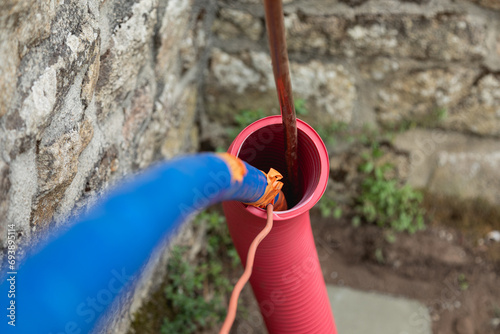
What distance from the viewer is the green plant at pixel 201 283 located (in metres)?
1.46

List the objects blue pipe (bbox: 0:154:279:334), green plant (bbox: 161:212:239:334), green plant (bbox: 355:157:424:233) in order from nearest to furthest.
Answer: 1. blue pipe (bbox: 0:154:279:334)
2. green plant (bbox: 161:212:239:334)
3. green plant (bbox: 355:157:424:233)

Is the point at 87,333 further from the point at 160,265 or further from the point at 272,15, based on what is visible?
the point at 160,265

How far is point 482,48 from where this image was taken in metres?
1.54

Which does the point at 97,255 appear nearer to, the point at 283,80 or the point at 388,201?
the point at 283,80

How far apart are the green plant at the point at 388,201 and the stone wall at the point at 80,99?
889 millimetres

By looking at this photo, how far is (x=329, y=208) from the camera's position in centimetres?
192

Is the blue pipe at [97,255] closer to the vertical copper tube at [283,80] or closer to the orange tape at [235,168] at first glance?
the orange tape at [235,168]

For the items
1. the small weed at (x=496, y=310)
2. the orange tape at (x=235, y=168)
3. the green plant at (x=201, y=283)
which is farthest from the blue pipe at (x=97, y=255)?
the small weed at (x=496, y=310)

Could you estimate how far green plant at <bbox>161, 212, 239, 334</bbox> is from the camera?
1.46 metres

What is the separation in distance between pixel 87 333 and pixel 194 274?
1.17 meters

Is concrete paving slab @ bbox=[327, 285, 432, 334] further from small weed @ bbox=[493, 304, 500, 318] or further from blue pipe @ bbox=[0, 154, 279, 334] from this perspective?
blue pipe @ bbox=[0, 154, 279, 334]

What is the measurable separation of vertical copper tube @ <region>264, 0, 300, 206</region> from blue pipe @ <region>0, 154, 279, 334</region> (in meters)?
0.26

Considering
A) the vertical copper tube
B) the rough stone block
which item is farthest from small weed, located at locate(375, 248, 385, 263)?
the vertical copper tube

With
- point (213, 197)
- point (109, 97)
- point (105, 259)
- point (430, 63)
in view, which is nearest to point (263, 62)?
point (430, 63)
